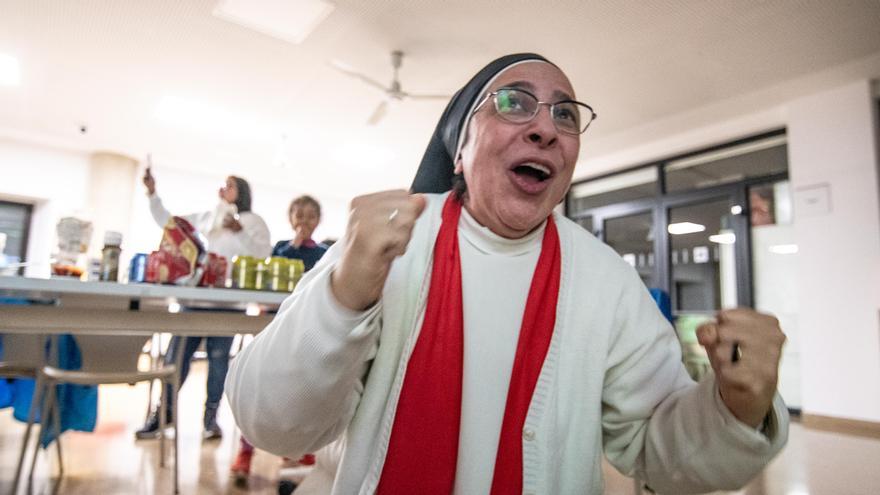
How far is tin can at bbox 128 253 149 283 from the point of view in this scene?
1629mm

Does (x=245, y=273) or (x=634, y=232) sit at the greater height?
(x=634, y=232)

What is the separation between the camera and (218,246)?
2.88m

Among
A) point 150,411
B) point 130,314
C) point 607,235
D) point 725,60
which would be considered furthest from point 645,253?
point 130,314

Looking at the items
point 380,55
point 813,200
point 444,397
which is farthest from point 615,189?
point 444,397

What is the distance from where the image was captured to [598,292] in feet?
2.80

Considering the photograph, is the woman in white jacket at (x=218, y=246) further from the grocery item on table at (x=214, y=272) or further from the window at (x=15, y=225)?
the window at (x=15, y=225)

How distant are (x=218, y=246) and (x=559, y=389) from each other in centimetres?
255

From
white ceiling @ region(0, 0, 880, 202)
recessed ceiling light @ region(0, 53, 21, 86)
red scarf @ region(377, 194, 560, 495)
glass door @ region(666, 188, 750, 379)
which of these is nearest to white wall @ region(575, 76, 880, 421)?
white ceiling @ region(0, 0, 880, 202)

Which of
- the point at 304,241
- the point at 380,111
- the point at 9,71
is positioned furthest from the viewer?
the point at 9,71

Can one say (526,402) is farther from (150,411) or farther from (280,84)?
(280,84)

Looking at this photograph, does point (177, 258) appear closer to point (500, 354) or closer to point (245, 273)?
point (245, 273)

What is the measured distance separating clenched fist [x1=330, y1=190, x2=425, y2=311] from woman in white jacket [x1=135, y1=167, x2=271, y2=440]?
90.7 inches

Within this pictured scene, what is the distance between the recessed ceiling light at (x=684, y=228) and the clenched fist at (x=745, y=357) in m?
5.71

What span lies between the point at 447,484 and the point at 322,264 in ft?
1.17
